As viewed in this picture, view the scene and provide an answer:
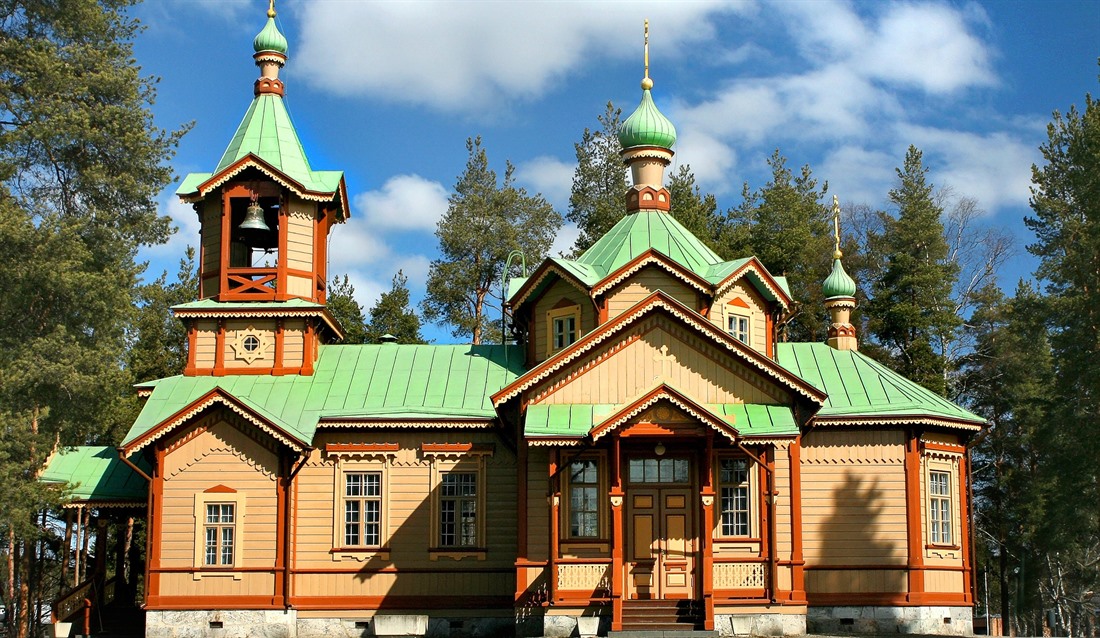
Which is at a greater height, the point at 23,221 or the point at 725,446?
the point at 23,221

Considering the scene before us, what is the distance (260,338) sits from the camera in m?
27.3

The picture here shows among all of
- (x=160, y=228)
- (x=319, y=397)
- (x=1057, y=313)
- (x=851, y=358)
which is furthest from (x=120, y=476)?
(x=1057, y=313)

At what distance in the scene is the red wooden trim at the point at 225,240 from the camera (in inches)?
1073

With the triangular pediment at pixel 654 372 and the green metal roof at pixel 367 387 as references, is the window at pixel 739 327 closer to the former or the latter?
the triangular pediment at pixel 654 372

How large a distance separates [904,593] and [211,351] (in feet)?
49.7

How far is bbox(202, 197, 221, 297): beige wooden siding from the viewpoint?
90.8 feet

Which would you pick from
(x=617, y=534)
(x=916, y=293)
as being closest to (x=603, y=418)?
(x=617, y=534)

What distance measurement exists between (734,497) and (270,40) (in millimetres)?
14800

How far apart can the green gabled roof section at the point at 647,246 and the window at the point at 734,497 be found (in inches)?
162

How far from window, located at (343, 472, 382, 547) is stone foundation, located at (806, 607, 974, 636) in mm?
8732

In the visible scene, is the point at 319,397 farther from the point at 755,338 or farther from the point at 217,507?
the point at 755,338

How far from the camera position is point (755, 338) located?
27.2 meters

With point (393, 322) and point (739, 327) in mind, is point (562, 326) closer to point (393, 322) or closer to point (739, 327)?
point (739, 327)

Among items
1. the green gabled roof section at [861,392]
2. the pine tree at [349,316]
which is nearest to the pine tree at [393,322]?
the pine tree at [349,316]
